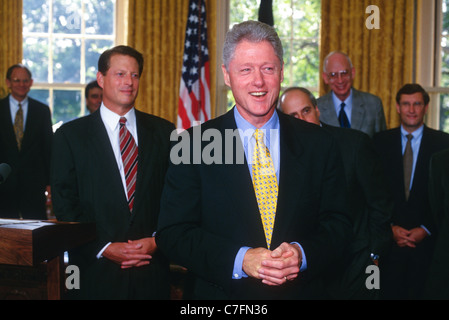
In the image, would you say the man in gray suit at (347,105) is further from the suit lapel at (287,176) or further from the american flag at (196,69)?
the suit lapel at (287,176)

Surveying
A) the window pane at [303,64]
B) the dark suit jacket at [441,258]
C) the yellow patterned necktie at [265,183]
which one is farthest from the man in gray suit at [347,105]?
the yellow patterned necktie at [265,183]

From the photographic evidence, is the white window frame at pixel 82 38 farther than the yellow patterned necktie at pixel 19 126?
Yes

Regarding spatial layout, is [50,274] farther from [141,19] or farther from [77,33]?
[77,33]

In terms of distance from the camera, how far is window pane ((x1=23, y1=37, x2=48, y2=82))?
7184 mm

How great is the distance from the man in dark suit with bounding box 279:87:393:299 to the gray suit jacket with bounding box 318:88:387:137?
1.67 m

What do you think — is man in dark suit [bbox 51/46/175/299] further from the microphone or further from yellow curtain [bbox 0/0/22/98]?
yellow curtain [bbox 0/0/22/98]

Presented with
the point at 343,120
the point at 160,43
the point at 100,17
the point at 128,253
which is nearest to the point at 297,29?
the point at 160,43

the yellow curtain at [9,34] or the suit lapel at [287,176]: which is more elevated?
the yellow curtain at [9,34]

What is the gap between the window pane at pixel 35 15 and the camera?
23.3ft

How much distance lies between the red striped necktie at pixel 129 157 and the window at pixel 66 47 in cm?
475

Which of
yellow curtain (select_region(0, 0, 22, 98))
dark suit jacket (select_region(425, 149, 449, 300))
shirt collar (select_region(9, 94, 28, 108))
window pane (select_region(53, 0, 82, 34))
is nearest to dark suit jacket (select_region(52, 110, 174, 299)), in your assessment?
dark suit jacket (select_region(425, 149, 449, 300))

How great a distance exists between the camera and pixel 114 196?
8.45ft

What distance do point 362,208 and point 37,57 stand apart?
5.74 m

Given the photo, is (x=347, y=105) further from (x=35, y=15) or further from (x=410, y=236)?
(x=35, y=15)
